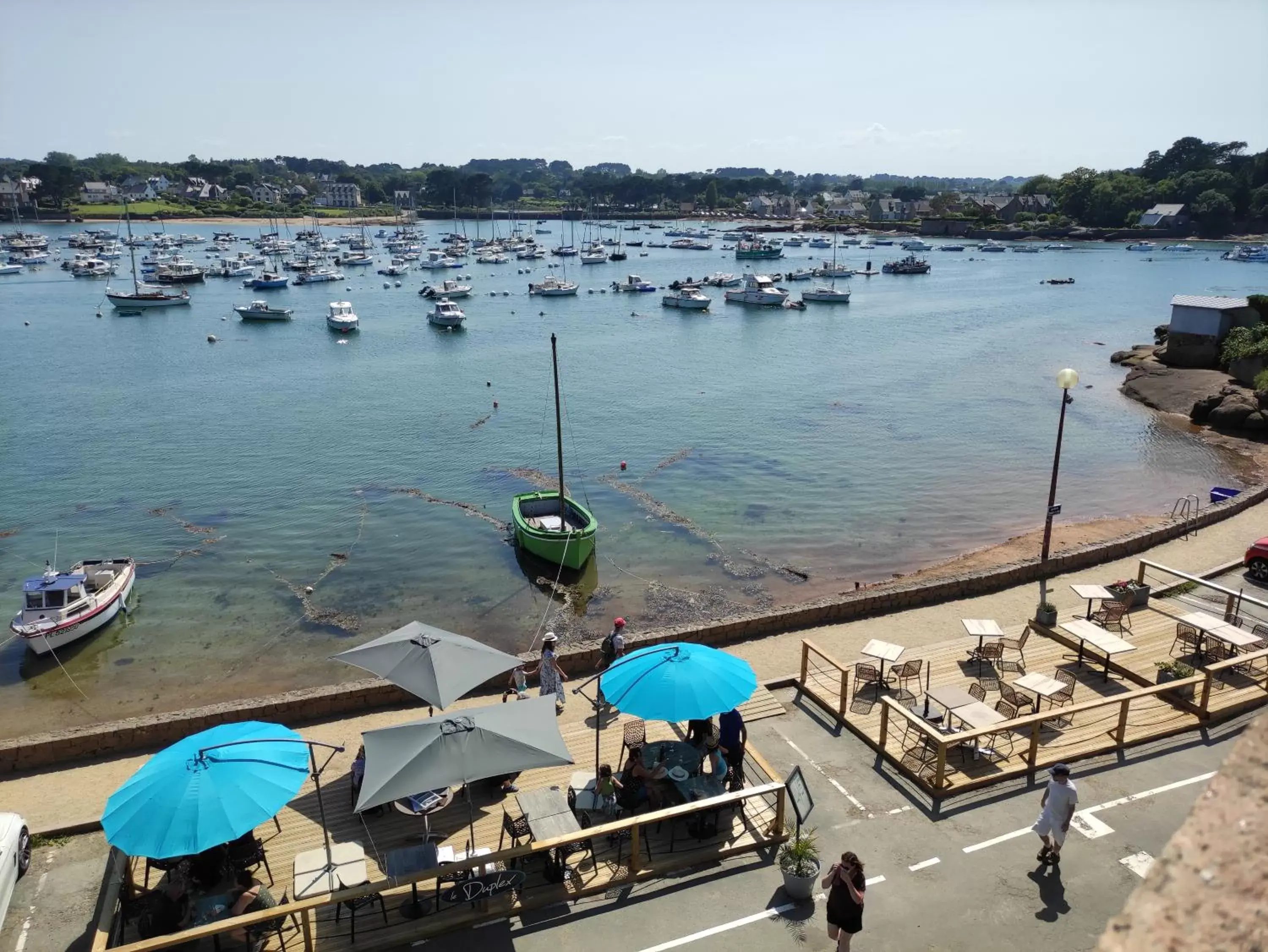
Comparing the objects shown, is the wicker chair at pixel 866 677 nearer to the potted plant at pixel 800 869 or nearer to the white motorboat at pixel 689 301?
the potted plant at pixel 800 869

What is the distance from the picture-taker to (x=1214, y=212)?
190 m

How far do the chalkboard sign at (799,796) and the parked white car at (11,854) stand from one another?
942 cm

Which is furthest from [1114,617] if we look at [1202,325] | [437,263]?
[437,263]

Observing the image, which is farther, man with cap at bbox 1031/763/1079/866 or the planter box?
the planter box

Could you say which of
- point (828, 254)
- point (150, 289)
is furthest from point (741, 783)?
point (828, 254)

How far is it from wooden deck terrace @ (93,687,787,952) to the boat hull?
552 inches

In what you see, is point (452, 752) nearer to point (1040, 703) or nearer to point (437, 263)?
point (1040, 703)

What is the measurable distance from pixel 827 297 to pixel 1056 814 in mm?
93887

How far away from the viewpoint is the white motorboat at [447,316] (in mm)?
79125

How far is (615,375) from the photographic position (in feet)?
204

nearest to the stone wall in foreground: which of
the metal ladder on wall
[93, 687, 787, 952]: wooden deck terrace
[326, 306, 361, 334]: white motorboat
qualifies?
the metal ladder on wall

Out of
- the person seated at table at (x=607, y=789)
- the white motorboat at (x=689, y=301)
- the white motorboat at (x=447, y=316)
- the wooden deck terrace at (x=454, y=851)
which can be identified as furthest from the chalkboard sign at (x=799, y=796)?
the white motorboat at (x=689, y=301)

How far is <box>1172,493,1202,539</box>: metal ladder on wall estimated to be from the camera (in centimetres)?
2509

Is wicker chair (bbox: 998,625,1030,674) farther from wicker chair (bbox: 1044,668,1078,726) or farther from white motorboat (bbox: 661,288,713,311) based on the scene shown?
white motorboat (bbox: 661,288,713,311)
